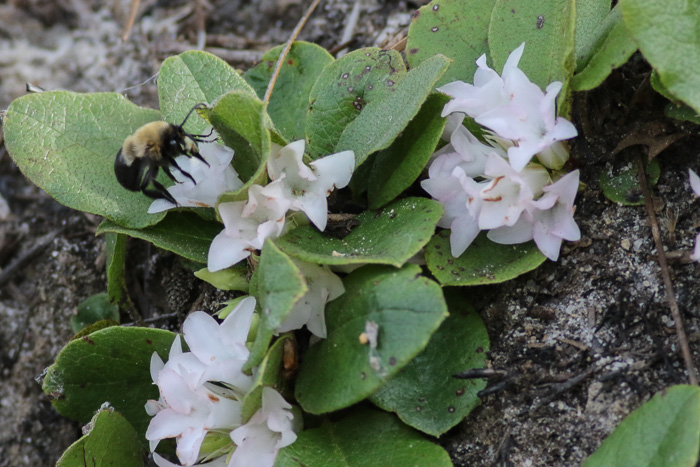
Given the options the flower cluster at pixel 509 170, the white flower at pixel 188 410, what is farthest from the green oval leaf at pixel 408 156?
the white flower at pixel 188 410

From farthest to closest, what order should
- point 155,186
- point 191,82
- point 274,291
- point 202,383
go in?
1. point 191,82
2. point 155,186
3. point 202,383
4. point 274,291

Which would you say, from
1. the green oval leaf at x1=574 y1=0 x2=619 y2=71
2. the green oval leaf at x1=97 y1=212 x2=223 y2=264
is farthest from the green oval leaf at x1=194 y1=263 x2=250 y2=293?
the green oval leaf at x1=574 y1=0 x2=619 y2=71

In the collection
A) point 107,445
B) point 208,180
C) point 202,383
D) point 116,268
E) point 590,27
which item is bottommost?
point 107,445

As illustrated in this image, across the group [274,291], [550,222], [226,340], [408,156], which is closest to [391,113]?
[408,156]

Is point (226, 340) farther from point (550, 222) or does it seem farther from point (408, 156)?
point (550, 222)

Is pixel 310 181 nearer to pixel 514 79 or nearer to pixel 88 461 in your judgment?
pixel 514 79

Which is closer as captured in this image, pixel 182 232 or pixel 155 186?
pixel 155 186

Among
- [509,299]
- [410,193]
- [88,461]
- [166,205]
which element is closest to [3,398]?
[88,461]

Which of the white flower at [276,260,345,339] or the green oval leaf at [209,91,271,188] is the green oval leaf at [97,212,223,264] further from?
the white flower at [276,260,345,339]
